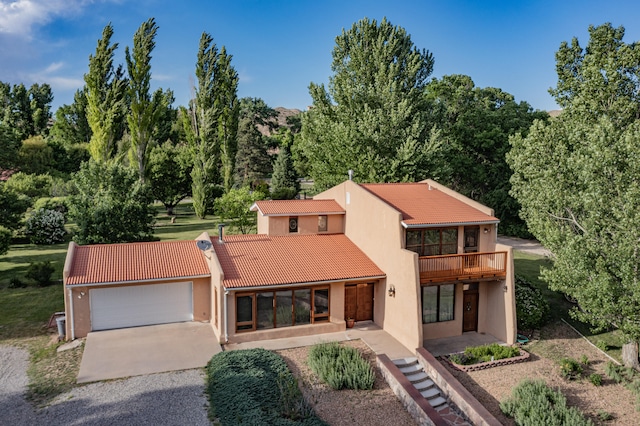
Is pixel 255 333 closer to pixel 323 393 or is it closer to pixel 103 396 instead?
pixel 323 393

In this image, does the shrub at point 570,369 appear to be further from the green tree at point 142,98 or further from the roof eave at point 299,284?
the green tree at point 142,98

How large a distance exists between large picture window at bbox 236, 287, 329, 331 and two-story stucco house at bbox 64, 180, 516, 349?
41mm

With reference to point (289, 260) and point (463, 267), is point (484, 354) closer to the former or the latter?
point (463, 267)

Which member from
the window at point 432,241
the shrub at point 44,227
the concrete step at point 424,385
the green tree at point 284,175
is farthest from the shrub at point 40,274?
the green tree at point 284,175

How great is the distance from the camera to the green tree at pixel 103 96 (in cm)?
4303

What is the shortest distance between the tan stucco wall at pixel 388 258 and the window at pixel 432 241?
1017mm

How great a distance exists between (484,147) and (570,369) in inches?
1169

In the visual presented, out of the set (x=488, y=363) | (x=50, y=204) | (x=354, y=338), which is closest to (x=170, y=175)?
(x=50, y=204)

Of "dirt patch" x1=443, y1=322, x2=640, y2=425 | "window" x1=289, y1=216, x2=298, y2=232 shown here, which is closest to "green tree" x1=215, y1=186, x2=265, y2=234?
"window" x1=289, y1=216, x2=298, y2=232

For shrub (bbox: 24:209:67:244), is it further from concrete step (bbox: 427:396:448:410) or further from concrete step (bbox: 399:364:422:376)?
concrete step (bbox: 427:396:448:410)

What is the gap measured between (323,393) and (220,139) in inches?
1659

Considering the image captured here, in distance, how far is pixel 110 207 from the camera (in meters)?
26.5

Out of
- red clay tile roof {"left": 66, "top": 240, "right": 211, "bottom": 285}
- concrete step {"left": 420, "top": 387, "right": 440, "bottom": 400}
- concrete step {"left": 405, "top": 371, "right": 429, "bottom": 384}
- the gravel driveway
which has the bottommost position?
concrete step {"left": 420, "top": 387, "right": 440, "bottom": 400}

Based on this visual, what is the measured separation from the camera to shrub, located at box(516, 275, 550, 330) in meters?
19.8
